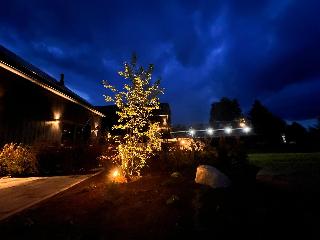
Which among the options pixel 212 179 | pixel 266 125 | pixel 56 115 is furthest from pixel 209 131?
pixel 212 179

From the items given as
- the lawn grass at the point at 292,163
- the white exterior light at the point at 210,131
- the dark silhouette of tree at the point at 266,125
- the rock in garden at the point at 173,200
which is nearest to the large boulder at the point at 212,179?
the rock in garden at the point at 173,200

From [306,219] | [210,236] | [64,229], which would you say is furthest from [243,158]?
[64,229]

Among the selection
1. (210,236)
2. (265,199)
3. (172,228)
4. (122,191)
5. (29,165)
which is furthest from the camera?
(29,165)

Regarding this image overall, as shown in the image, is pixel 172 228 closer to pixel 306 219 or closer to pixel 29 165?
pixel 306 219

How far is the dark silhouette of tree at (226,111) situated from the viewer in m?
56.3

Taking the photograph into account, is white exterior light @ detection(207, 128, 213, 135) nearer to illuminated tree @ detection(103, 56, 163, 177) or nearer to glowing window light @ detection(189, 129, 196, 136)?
glowing window light @ detection(189, 129, 196, 136)

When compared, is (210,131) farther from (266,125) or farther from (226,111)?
(226,111)

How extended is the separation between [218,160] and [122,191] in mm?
4292

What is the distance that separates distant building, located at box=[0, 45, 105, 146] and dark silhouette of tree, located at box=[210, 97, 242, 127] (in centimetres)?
4637

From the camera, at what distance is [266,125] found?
32125 millimetres

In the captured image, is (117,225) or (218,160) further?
(218,160)

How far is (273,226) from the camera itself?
11.3 ft

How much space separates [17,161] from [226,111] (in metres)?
53.0

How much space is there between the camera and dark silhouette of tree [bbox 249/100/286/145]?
31578 millimetres
